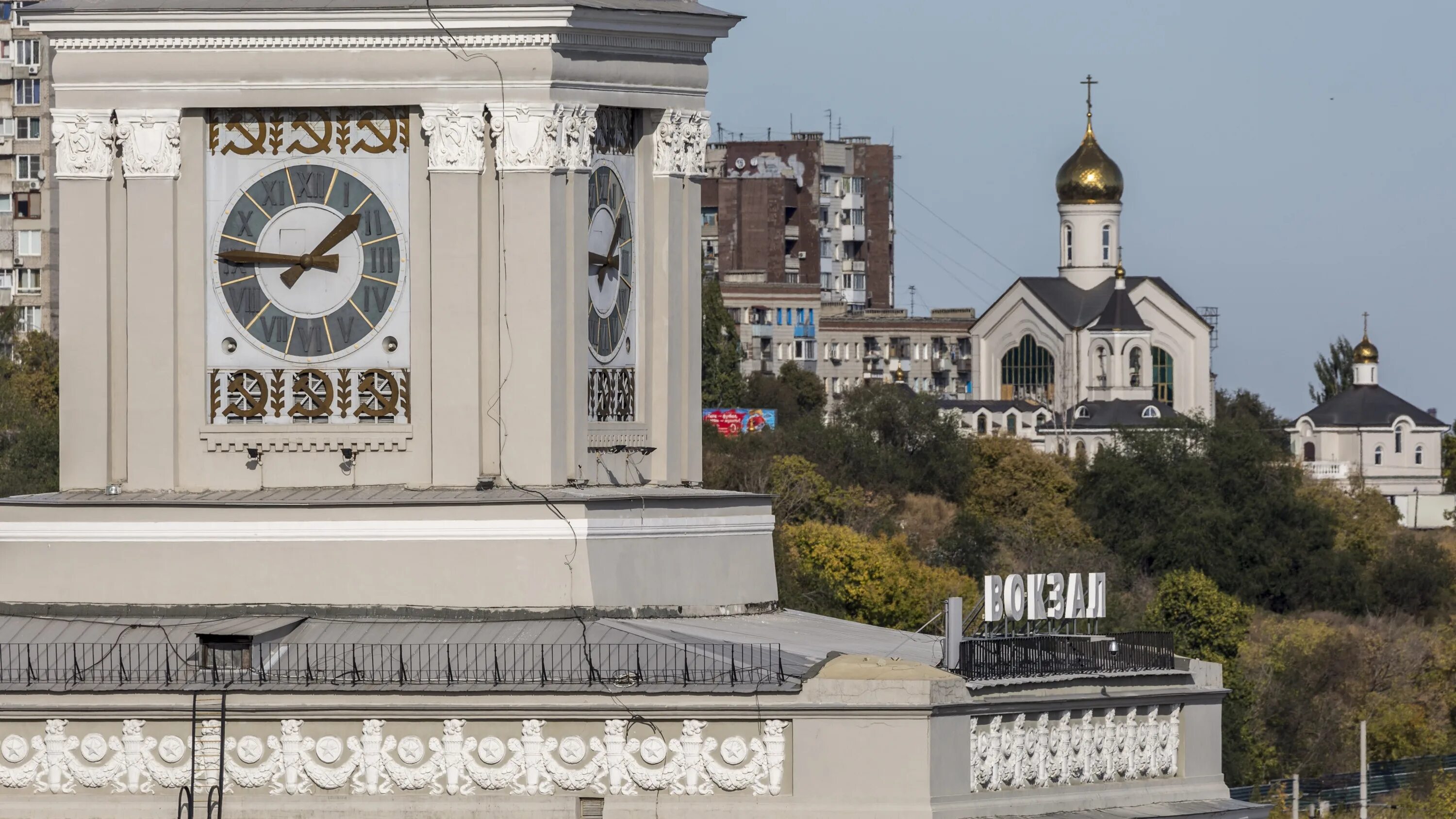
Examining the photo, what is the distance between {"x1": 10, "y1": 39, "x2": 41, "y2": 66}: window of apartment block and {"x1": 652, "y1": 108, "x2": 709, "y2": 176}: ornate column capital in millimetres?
107750

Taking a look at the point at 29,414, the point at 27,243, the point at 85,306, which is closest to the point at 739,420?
the point at 27,243

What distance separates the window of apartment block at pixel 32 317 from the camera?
15938 cm

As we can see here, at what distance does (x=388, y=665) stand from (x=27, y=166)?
11887 cm

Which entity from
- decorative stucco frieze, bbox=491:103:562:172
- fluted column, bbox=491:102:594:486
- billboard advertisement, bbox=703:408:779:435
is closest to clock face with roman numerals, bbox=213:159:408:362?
fluted column, bbox=491:102:594:486

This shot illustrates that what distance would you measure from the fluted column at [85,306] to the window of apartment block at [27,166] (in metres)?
112

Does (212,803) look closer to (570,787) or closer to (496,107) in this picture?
(570,787)

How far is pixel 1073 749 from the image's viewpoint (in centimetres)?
4447

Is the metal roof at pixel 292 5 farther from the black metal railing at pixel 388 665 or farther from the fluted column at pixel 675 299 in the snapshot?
the black metal railing at pixel 388 665

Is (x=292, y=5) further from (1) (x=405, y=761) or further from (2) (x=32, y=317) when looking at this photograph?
(2) (x=32, y=317)

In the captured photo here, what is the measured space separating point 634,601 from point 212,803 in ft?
20.8

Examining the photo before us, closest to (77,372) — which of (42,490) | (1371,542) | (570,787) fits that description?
(570,787)

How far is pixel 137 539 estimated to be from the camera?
153 feet

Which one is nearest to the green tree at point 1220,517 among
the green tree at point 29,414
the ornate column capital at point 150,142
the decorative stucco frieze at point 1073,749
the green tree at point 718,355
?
the green tree at point 718,355

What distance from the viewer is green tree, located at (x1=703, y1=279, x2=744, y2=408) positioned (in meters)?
160
